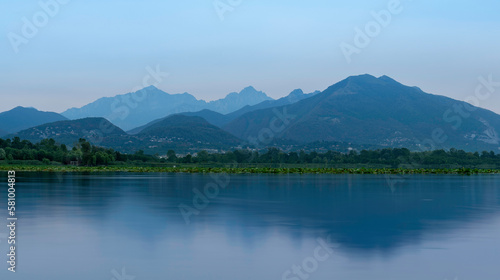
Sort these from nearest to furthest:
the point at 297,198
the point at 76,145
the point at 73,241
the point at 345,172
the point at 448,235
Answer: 1. the point at 73,241
2. the point at 448,235
3. the point at 297,198
4. the point at 345,172
5. the point at 76,145

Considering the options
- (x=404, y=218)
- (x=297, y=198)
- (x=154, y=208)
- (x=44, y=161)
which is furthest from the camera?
(x=44, y=161)

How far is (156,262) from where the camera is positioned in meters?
21.0

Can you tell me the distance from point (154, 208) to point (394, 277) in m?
24.7

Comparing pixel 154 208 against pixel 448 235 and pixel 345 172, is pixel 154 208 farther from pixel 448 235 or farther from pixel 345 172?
pixel 345 172

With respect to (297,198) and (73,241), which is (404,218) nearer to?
(297,198)

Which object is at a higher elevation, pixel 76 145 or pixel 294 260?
pixel 76 145

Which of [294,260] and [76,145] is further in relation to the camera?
[76,145]

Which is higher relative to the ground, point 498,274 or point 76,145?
point 76,145

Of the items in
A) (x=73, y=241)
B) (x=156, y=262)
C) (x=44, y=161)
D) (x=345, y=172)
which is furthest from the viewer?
(x=44, y=161)

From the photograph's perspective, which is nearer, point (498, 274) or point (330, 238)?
point (498, 274)

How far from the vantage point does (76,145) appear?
186 m

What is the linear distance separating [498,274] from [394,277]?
3.75m

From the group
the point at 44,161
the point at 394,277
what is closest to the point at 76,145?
the point at 44,161

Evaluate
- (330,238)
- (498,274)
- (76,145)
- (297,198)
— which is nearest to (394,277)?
(498,274)
